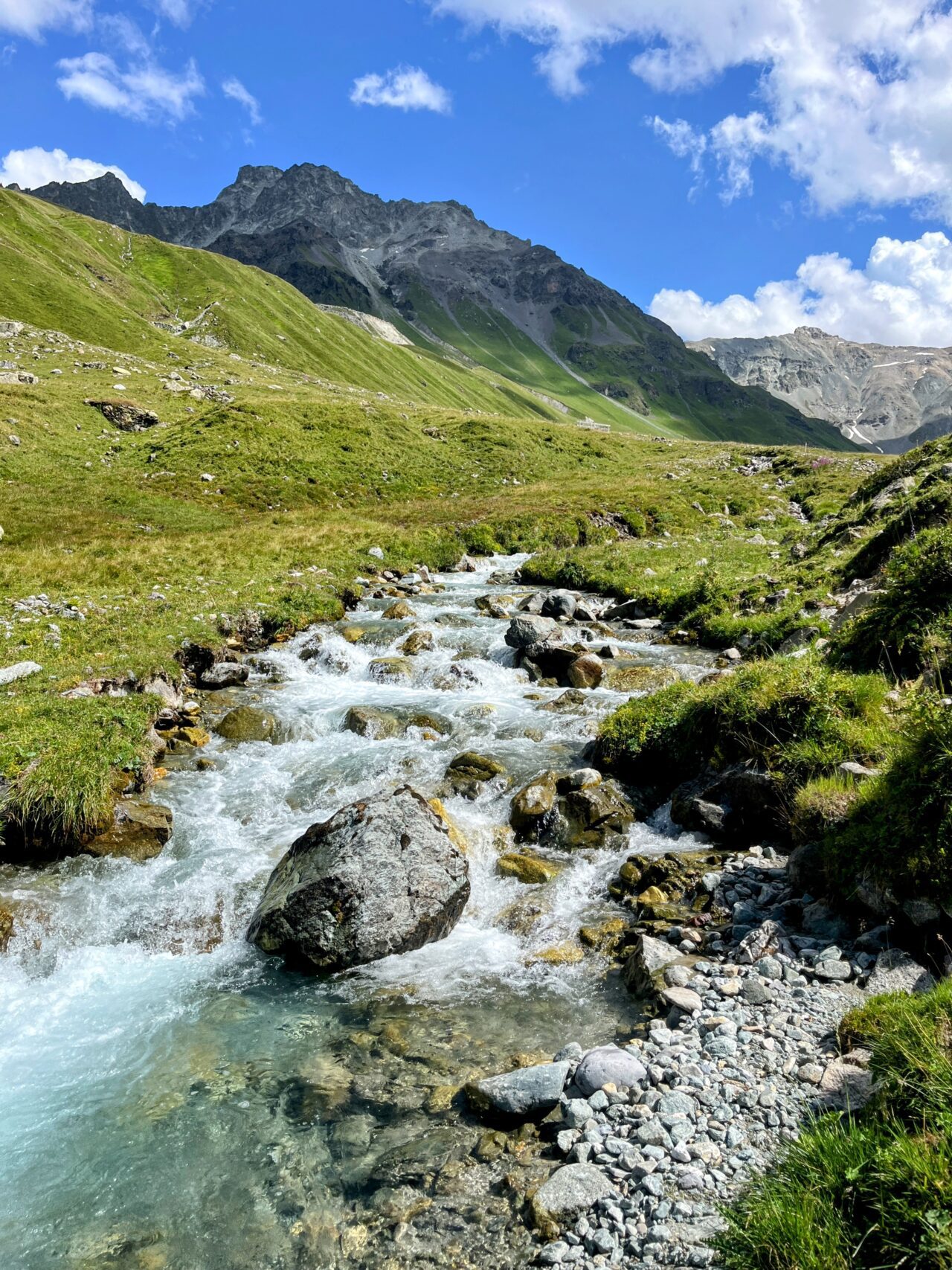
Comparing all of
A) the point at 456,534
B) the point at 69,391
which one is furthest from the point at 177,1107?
the point at 69,391

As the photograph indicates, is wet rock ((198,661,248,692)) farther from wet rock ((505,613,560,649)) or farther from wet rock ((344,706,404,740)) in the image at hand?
wet rock ((505,613,560,649))

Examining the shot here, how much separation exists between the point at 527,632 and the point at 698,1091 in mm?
16958

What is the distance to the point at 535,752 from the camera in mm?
15891

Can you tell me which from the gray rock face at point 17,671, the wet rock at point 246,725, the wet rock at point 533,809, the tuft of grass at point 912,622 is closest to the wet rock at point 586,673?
the wet rock at point 533,809

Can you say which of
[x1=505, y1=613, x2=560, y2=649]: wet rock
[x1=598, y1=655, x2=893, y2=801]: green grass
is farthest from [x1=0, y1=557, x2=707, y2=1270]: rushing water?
[x1=505, y1=613, x2=560, y2=649]: wet rock

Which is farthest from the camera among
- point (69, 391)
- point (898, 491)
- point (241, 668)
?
point (69, 391)

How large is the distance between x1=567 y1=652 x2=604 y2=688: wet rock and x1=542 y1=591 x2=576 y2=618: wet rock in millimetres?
6656

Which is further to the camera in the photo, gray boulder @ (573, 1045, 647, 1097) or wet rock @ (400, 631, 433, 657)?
wet rock @ (400, 631, 433, 657)

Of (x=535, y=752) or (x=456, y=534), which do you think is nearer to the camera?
(x=535, y=752)

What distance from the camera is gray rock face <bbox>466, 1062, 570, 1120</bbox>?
6836 mm

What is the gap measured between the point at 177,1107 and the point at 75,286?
146567 millimetres

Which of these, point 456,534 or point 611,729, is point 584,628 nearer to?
point 611,729

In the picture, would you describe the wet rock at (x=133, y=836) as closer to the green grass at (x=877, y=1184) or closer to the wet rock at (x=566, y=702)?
the wet rock at (x=566, y=702)

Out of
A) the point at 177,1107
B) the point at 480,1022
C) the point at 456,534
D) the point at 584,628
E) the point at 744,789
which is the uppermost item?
the point at 456,534
